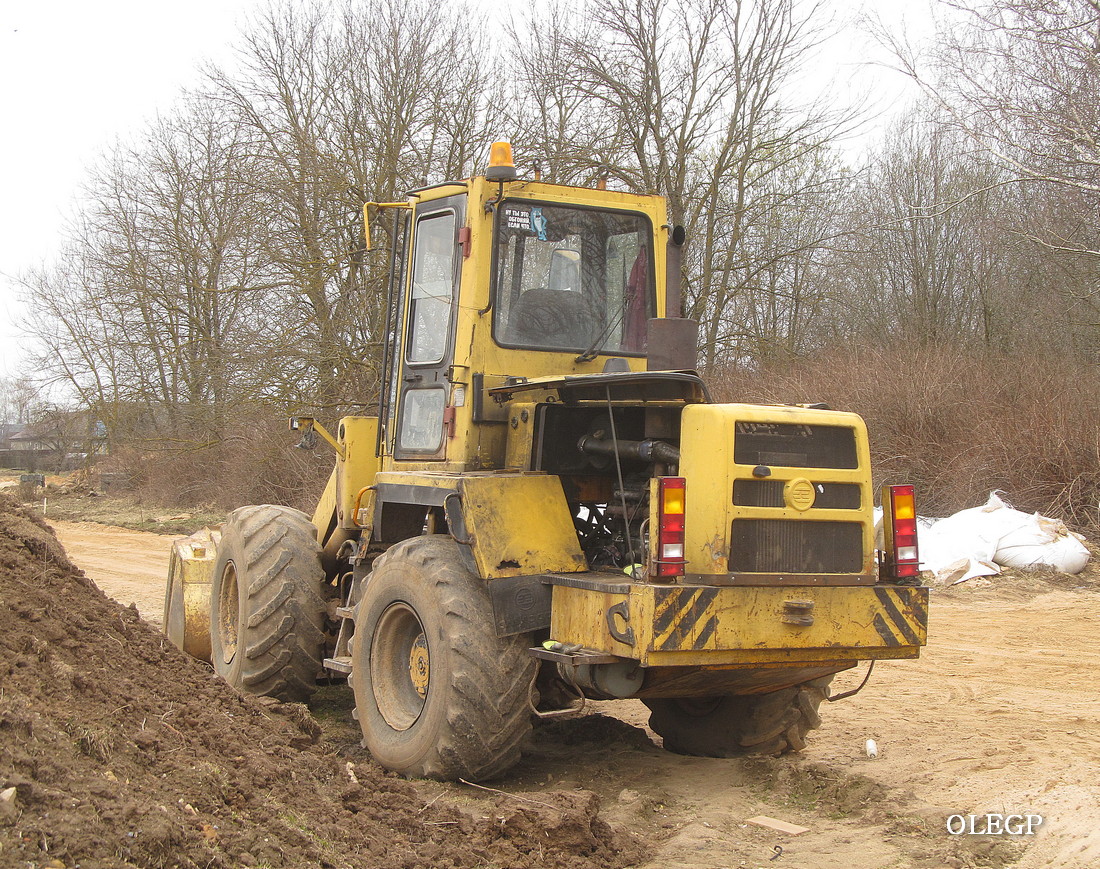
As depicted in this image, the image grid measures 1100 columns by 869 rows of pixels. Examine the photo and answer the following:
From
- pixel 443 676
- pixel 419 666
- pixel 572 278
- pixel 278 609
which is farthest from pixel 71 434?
pixel 443 676

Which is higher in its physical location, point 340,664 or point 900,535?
point 900,535

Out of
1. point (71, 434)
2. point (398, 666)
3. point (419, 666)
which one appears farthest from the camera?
point (71, 434)

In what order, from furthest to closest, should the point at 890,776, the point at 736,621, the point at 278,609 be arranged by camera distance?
the point at 278,609 < the point at 890,776 < the point at 736,621

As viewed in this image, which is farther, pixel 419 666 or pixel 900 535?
pixel 419 666

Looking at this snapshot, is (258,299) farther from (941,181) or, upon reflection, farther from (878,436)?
(941,181)

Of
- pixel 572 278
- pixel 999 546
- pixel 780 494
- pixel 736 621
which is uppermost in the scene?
pixel 572 278

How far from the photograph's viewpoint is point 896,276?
80.9ft

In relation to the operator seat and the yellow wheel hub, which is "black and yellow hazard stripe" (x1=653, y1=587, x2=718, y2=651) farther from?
the operator seat

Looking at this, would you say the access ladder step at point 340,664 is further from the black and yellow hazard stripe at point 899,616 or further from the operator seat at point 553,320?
the black and yellow hazard stripe at point 899,616

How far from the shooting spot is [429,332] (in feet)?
21.2

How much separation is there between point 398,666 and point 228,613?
2238 millimetres

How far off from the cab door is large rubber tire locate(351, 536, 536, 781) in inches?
31.2

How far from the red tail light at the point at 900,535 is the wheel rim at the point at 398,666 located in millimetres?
2330

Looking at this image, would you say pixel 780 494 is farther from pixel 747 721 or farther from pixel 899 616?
pixel 747 721
